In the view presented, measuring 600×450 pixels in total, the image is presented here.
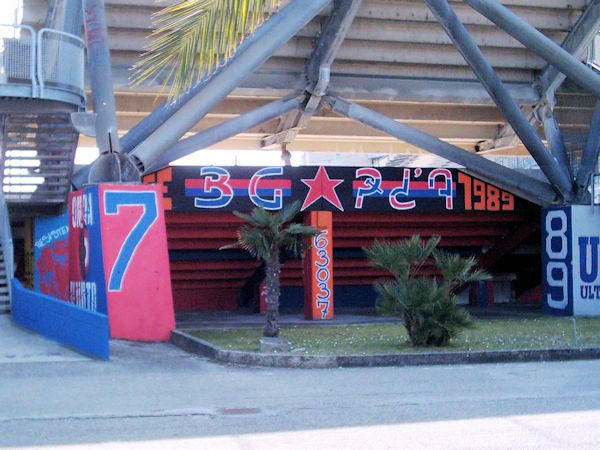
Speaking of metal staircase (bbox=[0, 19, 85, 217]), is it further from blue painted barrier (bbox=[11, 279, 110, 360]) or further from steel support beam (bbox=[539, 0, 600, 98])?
steel support beam (bbox=[539, 0, 600, 98])

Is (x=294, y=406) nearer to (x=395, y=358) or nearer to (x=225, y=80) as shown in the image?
(x=395, y=358)

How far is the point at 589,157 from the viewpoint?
24.2 m

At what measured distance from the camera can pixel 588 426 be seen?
9.25 metres

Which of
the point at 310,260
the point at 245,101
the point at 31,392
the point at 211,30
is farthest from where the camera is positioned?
the point at 245,101

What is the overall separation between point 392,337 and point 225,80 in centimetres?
624

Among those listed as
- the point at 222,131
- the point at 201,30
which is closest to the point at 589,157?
the point at 222,131

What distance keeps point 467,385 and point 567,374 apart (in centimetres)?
188

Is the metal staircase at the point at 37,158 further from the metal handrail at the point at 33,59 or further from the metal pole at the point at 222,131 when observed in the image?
the metal handrail at the point at 33,59

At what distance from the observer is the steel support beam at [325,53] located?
2156cm

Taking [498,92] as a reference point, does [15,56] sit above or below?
above

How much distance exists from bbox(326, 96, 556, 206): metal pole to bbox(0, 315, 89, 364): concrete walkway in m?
10.1

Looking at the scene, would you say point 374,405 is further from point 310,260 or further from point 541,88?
point 541,88

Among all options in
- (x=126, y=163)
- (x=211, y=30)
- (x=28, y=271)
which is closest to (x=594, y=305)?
(x=126, y=163)

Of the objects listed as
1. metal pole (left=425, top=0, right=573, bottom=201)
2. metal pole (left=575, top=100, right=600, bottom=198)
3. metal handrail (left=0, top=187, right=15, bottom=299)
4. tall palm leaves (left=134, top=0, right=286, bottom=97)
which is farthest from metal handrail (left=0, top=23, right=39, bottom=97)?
metal pole (left=575, top=100, right=600, bottom=198)
